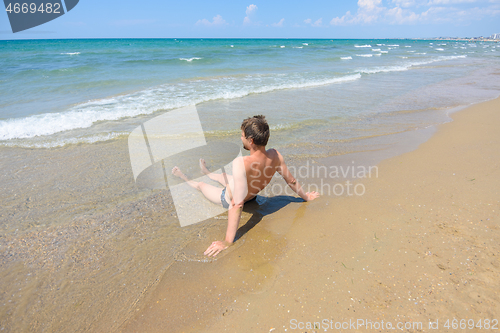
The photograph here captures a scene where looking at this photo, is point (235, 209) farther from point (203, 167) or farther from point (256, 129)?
point (203, 167)

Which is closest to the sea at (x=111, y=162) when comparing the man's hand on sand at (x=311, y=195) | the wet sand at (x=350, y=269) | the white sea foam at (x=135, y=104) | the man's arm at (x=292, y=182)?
the white sea foam at (x=135, y=104)

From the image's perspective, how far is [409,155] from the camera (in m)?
4.89

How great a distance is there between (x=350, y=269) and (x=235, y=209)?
1.27 m

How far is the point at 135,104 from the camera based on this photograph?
866cm

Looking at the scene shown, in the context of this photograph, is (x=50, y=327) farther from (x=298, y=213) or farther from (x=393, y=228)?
(x=393, y=228)

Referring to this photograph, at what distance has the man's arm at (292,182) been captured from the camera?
3.23 metres

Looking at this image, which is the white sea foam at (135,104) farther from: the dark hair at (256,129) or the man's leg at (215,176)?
the dark hair at (256,129)

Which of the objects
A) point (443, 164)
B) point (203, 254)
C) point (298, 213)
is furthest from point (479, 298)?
point (443, 164)

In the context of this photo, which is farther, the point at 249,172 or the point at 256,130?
the point at 249,172

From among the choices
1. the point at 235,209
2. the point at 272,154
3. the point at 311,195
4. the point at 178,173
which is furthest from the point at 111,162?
the point at 311,195

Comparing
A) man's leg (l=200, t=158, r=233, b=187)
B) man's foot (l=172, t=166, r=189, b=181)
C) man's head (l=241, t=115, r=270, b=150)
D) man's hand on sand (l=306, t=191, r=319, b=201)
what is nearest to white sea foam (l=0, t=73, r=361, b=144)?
man's foot (l=172, t=166, r=189, b=181)

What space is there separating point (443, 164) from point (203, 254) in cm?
422

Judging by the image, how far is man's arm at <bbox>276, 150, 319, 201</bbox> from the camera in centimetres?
323

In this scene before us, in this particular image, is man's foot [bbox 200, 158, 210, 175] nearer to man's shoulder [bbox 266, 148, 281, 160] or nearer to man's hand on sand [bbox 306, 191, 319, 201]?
man's shoulder [bbox 266, 148, 281, 160]
